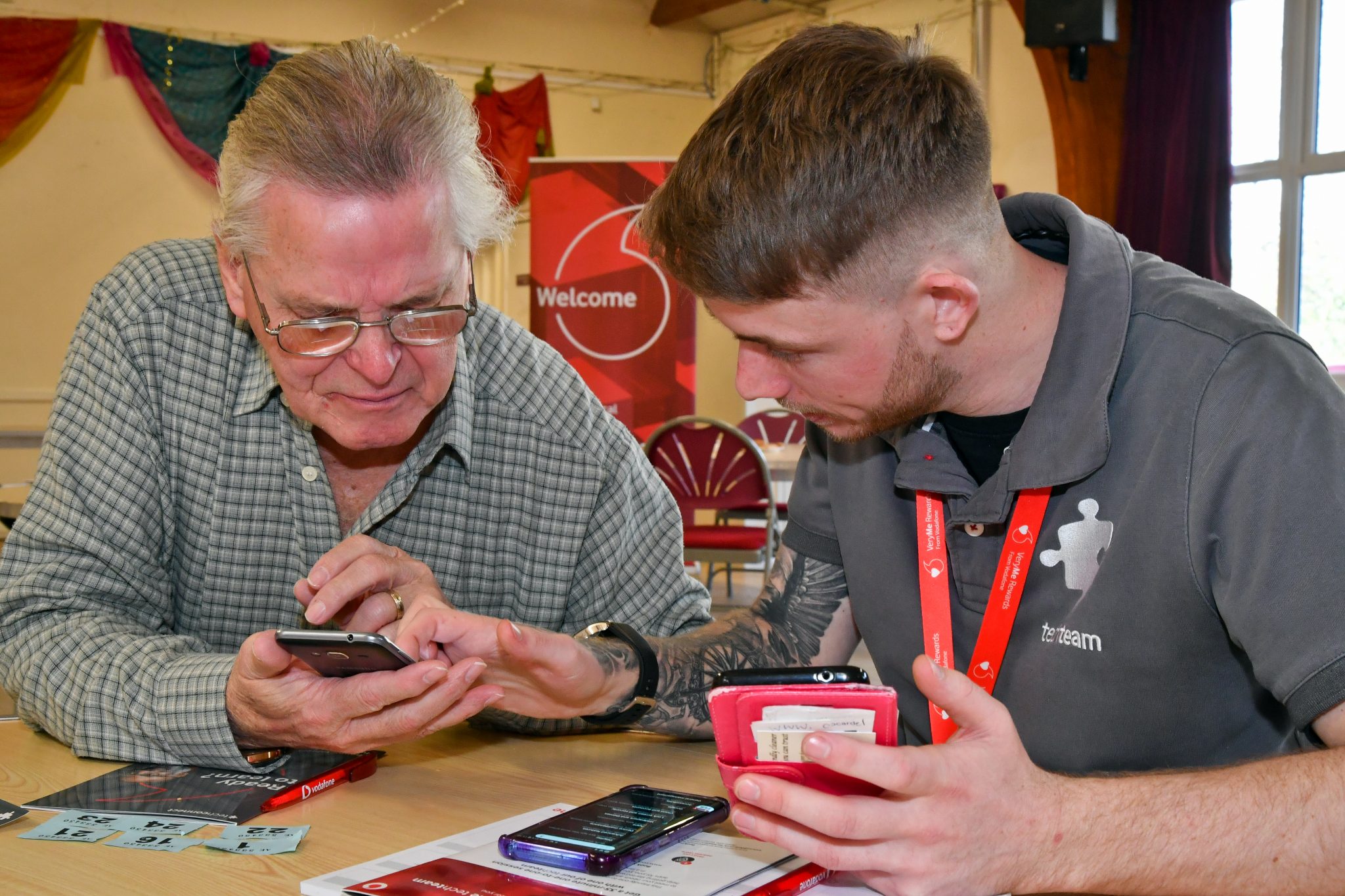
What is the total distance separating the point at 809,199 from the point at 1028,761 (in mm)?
628

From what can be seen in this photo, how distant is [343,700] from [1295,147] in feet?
21.3

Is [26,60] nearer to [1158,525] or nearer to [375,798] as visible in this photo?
[375,798]

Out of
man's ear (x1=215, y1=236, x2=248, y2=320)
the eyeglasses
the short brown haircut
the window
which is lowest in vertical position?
the eyeglasses

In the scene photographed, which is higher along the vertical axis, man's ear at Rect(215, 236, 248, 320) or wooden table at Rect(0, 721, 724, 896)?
man's ear at Rect(215, 236, 248, 320)

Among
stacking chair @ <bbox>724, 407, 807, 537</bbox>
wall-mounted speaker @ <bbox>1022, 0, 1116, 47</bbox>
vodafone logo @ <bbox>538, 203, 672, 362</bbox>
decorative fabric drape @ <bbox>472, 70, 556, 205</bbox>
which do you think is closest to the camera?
wall-mounted speaker @ <bbox>1022, 0, 1116, 47</bbox>

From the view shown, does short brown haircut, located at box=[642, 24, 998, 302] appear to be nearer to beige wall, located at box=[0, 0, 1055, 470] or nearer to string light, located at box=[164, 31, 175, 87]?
beige wall, located at box=[0, 0, 1055, 470]

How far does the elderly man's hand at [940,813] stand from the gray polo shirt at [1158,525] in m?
0.30

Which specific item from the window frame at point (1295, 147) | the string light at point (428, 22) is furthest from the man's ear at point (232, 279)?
the string light at point (428, 22)

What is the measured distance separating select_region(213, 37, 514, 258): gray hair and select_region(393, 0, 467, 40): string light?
7.19 m

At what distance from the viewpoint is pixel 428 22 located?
8.26 m

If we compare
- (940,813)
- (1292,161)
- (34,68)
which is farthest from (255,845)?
(34,68)

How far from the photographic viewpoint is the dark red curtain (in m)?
6.17

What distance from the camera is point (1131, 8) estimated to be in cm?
641

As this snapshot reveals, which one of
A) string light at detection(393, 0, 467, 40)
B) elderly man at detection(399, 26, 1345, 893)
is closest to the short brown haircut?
elderly man at detection(399, 26, 1345, 893)
